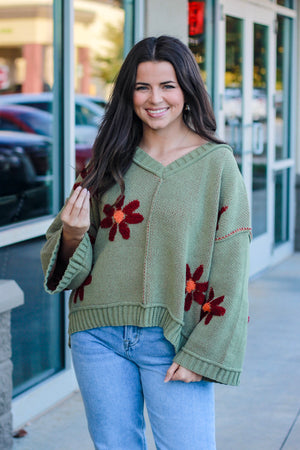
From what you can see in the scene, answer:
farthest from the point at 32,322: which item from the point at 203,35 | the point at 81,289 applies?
the point at 203,35

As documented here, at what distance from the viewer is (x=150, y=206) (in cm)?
211

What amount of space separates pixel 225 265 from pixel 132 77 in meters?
0.58

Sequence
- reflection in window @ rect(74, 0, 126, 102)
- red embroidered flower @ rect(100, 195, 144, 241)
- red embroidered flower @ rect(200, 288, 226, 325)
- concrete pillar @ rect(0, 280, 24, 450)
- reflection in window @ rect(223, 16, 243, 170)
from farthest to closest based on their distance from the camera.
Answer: reflection in window @ rect(223, 16, 243, 170) < reflection in window @ rect(74, 0, 126, 102) < concrete pillar @ rect(0, 280, 24, 450) < red embroidered flower @ rect(100, 195, 144, 241) < red embroidered flower @ rect(200, 288, 226, 325)

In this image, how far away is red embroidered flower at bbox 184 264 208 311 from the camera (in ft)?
6.72

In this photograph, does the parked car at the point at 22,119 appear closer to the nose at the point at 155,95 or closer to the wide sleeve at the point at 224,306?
the nose at the point at 155,95

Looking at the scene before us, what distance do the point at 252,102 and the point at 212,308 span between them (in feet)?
18.3

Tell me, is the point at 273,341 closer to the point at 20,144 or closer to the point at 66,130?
the point at 66,130

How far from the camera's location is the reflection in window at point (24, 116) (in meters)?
4.48

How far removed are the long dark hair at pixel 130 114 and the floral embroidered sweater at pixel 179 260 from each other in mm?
43

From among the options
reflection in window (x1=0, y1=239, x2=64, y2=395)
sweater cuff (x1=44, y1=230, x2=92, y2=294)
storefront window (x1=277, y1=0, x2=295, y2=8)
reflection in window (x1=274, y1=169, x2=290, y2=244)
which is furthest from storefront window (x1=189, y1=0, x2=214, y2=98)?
sweater cuff (x1=44, y1=230, x2=92, y2=294)

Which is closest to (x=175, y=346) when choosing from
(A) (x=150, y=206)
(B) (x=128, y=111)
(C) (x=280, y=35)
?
(A) (x=150, y=206)

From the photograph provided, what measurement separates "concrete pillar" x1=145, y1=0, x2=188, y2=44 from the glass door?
3.72 ft

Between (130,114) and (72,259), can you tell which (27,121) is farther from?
(72,259)

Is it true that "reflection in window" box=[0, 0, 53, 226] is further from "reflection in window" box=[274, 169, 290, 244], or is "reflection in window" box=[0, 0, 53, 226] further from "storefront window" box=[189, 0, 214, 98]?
"reflection in window" box=[274, 169, 290, 244]
